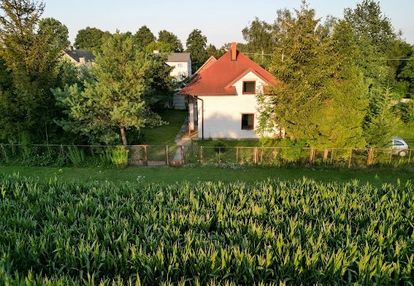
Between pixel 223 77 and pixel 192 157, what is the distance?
771 centimetres

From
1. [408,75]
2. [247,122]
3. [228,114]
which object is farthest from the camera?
[408,75]

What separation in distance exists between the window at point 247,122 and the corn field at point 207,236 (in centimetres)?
1262

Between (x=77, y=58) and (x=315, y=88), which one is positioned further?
(x=77, y=58)

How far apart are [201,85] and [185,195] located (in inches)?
553

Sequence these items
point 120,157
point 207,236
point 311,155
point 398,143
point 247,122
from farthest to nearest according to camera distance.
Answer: point 247,122, point 398,143, point 120,157, point 311,155, point 207,236

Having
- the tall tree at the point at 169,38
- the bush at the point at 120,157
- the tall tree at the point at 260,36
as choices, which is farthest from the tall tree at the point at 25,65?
the tall tree at the point at 169,38

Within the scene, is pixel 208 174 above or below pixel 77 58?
below

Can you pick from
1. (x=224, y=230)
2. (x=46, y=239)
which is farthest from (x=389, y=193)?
(x=46, y=239)

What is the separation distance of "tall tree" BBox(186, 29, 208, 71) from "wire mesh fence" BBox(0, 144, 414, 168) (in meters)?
46.4

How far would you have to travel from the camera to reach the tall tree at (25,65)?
14836 millimetres

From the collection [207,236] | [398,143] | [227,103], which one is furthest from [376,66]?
[207,236]

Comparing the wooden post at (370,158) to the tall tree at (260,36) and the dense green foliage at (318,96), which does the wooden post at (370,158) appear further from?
the tall tree at (260,36)

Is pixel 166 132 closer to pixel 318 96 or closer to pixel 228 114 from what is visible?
pixel 228 114

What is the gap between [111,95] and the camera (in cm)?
1542
